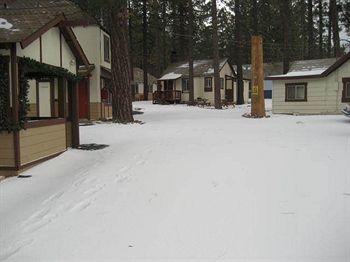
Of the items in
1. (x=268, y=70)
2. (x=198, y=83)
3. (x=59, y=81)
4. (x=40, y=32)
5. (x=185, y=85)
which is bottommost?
(x=59, y=81)

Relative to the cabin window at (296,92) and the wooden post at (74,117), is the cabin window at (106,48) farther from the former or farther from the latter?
the wooden post at (74,117)

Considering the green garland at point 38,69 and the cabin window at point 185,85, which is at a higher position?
the cabin window at point 185,85

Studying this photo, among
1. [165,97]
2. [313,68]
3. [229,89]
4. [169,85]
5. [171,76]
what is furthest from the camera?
[229,89]

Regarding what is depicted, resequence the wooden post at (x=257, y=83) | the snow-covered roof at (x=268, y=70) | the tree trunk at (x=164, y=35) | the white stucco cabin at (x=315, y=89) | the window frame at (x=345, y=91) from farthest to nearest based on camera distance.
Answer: the snow-covered roof at (x=268, y=70), the tree trunk at (x=164, y=35), the white stucco cabin at (x=315, y=89), the window frame at (x=345, y=91), the wooden post at (x=257, y=83)

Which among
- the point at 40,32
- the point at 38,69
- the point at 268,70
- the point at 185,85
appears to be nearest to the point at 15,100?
the point at 38,69

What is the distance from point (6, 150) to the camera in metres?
9.45

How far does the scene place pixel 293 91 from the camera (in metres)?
25.5

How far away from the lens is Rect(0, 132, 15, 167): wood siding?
31.0ft

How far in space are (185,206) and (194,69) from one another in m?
39.4

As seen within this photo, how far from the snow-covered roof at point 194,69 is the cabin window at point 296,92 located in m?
18.3

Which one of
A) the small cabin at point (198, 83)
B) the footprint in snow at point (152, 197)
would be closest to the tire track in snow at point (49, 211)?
the footprint in snow at point (152, 197)

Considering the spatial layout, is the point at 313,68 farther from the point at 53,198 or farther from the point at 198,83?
→ the point at 53,198

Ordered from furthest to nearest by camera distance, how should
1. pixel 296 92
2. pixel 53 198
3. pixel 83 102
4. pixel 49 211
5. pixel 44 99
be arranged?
pixel 296 92, pixel 83 102, pixel 44 99, pixel 53 198, pixel 49 211

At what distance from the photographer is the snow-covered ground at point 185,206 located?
5.18 metres
